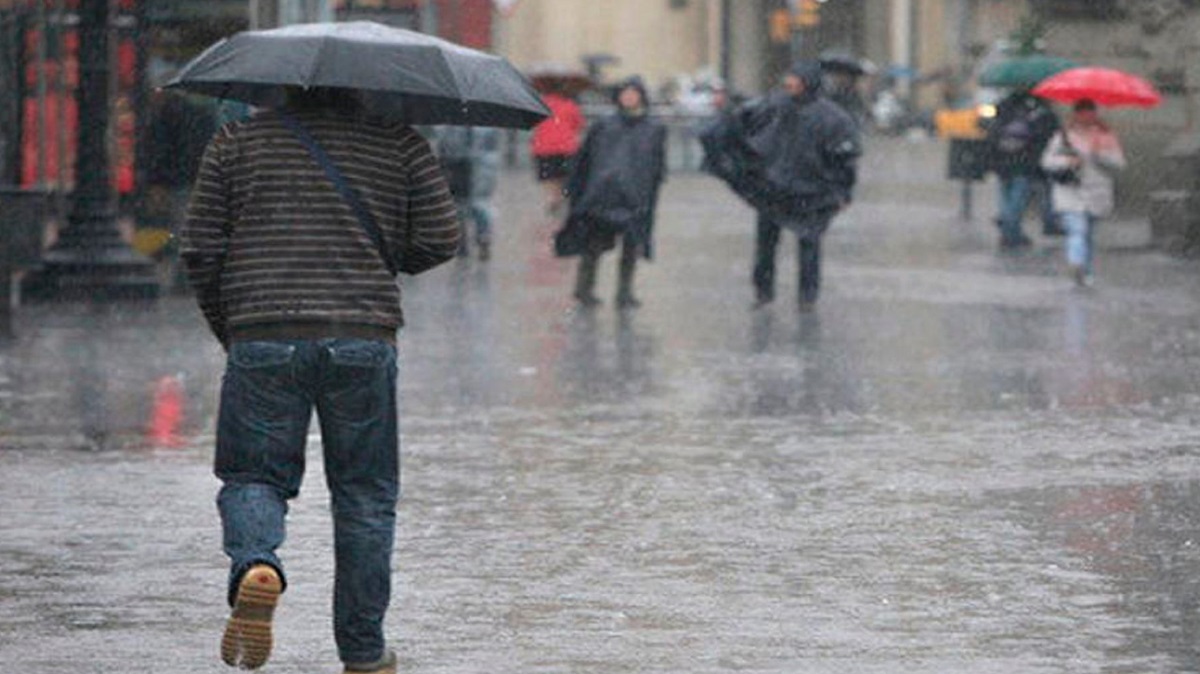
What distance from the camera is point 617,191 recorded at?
74.6 ft

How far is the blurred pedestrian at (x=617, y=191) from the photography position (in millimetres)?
22609

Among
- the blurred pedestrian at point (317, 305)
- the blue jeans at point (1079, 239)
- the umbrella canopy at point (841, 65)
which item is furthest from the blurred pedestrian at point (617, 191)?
the blurred pedestrian at point (317, 305)

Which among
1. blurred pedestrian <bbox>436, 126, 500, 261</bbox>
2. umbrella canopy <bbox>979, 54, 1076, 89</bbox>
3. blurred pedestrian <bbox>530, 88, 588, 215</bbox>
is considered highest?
umbrella canopy <bbox>979, 54, 1076, 89</bbox>

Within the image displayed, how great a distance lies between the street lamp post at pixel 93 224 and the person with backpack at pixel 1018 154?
9489mm

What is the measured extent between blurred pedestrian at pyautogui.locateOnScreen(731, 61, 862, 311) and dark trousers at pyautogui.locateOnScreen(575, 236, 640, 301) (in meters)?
0.82

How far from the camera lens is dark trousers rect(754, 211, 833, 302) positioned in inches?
873

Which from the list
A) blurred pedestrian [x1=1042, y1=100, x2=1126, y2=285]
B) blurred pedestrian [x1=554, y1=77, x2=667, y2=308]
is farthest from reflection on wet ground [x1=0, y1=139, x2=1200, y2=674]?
blurred pedestrian [x1=1042, y1=100, x2=1126, y2=285]

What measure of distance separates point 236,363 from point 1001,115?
75.6 ft

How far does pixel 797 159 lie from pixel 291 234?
14675mm

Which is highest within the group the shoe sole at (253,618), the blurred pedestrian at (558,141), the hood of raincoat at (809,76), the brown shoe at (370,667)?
the shoe sole at (253,618)

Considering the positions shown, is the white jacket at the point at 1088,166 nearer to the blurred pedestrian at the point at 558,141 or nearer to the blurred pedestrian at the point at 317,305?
the blurred pedestrian at the point at 558,141

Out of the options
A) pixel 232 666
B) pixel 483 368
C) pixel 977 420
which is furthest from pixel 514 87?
pixel 483 368

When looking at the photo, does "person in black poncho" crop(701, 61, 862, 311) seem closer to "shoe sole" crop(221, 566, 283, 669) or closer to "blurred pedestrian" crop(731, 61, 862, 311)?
"blurred pedestrian" crop(731, 61, 862, 311)

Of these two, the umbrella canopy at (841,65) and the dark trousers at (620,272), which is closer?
the dark trousers at (620,272)
